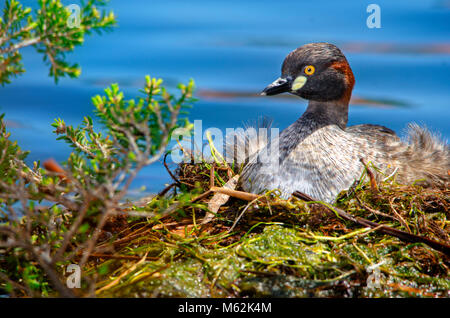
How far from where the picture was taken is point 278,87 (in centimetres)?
398

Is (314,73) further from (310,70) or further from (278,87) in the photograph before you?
(278,87)

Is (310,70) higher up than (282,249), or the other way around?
(310,70)

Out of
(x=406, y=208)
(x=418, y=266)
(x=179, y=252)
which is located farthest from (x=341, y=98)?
(x=179, y=252)

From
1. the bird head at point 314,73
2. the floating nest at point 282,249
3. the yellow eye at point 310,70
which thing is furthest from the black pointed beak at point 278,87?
the floating nest at point 282,249

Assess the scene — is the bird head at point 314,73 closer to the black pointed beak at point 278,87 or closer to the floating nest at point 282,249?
the black pointed beak at point 278,87

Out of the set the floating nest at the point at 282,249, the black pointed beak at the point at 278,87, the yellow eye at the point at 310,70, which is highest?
the yellow eye at the point at 310,70

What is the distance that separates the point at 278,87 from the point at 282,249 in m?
1.61

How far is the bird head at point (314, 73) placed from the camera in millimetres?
Result: 3988

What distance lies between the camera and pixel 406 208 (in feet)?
10.7

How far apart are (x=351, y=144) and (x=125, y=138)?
216 cm

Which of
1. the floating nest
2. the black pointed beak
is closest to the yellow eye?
the black pointed beak

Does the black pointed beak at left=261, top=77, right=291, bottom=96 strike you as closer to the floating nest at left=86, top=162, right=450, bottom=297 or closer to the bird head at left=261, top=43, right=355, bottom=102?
the bird head at left=261, top=43, right=355, bottom=102

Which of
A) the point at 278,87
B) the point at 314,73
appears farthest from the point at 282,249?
the point at 314,73
